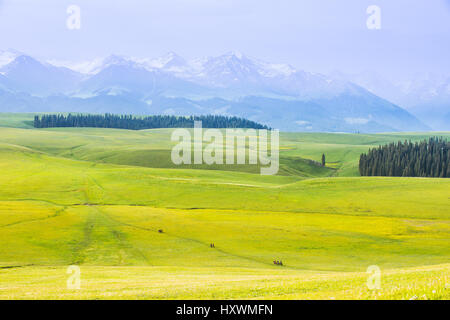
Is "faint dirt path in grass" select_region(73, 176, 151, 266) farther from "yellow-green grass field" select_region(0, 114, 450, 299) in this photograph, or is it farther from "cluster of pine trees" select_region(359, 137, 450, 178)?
"cluster of pine trees" select_region(359, 137, 450, 178)

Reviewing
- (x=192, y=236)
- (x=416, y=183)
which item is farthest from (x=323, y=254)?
(x=416, y=183)

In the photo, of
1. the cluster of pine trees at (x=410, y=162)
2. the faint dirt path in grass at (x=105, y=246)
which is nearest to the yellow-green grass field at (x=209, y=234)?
the faint dirt path in grass at (x=105, y=246)

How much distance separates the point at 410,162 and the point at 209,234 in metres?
115

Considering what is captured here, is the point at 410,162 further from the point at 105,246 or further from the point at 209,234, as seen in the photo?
the point at 105,246

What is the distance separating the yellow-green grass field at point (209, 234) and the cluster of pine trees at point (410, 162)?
173 feet

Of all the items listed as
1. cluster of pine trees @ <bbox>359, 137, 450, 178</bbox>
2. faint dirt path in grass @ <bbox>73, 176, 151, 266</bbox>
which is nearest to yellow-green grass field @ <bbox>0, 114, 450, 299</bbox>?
faint dirt path in grass @ <bbox>73, 176, 151, 266</bbox>

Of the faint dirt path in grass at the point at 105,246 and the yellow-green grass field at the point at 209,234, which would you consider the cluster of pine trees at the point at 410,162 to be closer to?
the yellow-green grass field at the point at 209,234

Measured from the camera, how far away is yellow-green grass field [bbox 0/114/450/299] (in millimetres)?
26844

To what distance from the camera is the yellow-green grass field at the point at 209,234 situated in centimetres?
2684

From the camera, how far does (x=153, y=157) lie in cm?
17325
